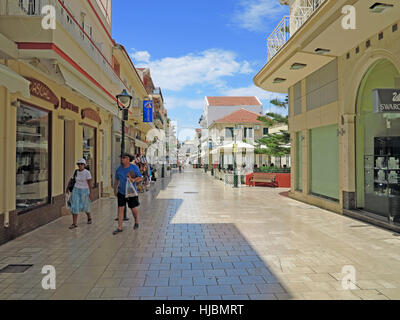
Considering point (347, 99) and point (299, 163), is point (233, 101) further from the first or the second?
point (347, 99)

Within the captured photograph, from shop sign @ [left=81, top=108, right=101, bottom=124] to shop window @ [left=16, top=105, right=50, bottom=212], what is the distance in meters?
2.57

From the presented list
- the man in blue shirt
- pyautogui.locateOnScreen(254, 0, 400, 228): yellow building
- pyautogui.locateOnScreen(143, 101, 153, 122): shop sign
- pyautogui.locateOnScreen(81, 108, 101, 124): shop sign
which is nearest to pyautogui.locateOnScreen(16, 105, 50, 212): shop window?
the man in blue shirt

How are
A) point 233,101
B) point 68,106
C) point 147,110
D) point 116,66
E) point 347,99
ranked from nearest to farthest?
point 347,99 < point 68,106 < point 116,66 < point 147,110 < point 233,101

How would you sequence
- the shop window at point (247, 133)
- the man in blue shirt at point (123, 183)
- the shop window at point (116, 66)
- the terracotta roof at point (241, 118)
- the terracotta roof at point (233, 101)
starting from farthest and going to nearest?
the terracotta roof at point (233, 101) → the terracotta roof at point (241, 118) → the shop window at point (247, 133) → the shop window at point (116, 66) → the man in blue shirt at point (123, 183)

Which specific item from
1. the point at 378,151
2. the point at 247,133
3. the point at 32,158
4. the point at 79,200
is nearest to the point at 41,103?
the point at 32,158

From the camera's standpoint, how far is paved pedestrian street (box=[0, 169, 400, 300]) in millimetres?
4023

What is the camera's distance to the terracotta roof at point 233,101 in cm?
6503

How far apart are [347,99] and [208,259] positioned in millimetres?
7017

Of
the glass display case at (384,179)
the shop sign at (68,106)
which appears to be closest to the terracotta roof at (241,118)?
the shop sign at (68,106)

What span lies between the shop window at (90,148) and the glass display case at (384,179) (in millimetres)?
9796

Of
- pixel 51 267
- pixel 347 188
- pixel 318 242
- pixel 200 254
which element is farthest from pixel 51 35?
pixel 347 188

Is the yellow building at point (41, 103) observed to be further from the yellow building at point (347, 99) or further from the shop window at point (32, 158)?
the yellow building at point (347, 99)

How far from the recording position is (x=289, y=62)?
1073 centimetres

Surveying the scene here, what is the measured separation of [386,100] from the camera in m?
6.86
